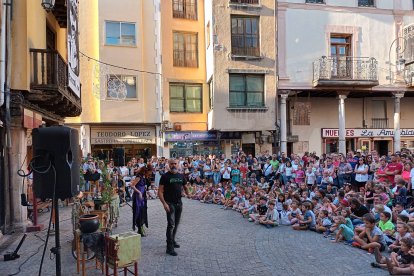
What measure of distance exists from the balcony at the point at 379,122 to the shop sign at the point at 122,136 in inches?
523

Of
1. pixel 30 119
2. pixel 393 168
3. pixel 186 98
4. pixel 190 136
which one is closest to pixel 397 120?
pixel 393 168

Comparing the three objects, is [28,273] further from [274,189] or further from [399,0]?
[399,0]

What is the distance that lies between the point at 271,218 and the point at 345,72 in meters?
13.4

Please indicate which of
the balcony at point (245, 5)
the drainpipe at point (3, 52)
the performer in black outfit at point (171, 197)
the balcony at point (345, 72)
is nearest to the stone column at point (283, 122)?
the balcony at point (345, 72)

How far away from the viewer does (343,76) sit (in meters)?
20.8

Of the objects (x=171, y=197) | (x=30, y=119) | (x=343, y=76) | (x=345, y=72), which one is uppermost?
(x=345, y=72)

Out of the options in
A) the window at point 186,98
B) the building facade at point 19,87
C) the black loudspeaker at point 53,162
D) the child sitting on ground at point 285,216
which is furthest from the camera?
the window at point 186,98

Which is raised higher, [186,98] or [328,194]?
[186,98]

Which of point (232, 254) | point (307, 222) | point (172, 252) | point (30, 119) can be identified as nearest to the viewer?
point (172, 252)

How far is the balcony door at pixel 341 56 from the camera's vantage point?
2088 cm

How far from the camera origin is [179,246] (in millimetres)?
7934

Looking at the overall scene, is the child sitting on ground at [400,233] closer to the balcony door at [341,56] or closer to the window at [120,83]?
the balcony door at [341,56]

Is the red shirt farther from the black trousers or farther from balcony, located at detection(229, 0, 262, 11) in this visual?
balcony, located at detection(229, 0, 262, 11)

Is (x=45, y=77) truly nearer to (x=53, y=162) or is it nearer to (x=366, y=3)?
(x=53, y=162)
